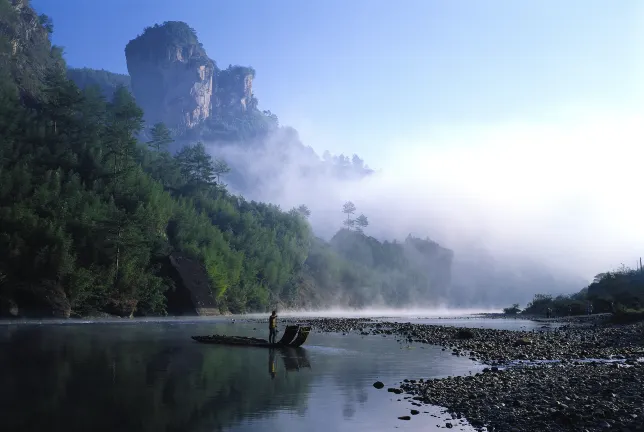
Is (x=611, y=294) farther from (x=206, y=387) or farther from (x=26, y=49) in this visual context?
(x=26, y=49)

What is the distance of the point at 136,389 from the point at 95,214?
6545 cm

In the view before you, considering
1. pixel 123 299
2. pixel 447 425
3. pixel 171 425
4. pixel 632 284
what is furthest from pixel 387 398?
pixel 632 284

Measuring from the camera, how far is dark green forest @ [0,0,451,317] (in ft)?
217

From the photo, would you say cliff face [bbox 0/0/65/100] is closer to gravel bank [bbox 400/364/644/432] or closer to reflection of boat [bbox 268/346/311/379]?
reflection of boat [bbox 268/346/311/379]

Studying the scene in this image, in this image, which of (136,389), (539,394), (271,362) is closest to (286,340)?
(271,362)

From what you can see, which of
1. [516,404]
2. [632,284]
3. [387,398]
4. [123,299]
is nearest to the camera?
[516,404]

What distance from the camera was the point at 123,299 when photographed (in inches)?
3046

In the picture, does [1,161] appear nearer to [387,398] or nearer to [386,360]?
[386,360]

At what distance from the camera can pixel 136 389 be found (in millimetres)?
18734

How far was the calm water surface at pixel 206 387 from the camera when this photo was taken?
563 inches

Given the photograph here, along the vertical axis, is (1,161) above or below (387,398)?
above

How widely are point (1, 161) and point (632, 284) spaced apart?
109 meters

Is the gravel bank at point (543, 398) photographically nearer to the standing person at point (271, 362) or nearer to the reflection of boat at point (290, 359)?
the standing person at point (271, 362)

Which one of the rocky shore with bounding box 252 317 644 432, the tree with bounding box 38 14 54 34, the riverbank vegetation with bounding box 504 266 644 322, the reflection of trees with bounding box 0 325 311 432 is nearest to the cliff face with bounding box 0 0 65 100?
the tree with bounding box 38 14 54 34
